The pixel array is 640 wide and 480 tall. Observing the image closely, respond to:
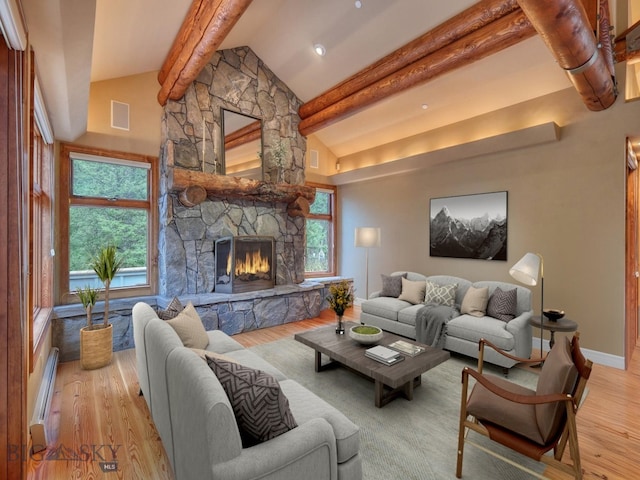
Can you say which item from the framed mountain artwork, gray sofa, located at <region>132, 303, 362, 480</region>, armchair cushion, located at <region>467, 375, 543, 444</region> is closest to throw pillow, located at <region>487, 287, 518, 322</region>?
the framed mountain artwork

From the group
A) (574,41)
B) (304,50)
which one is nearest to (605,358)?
(574,41)

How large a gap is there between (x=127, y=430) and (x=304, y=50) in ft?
17.5

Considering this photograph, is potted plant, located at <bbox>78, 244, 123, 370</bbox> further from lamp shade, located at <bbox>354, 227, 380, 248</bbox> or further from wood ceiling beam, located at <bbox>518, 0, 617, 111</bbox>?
wood ceiling beam, located at <bbox>518, 0, 617, 111</bbox>

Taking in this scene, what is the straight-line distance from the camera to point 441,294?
177 inches

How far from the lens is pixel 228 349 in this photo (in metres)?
2.96

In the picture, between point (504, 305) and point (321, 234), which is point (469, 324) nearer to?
A: point (504, 305)

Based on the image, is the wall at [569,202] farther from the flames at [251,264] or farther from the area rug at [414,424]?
the flames at [251,264]

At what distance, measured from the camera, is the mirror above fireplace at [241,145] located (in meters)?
5.15

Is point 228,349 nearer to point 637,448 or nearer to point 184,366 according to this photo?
point 184,366

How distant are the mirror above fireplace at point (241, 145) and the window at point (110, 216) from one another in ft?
3.93

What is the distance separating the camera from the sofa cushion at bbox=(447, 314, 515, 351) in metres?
3.42

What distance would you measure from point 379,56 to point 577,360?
14.2 feet

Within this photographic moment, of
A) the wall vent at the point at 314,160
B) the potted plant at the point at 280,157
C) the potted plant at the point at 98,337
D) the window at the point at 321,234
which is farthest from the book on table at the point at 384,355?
the wall vent at the point at 314,160

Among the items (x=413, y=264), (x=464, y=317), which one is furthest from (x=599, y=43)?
(x=413, y=264)
